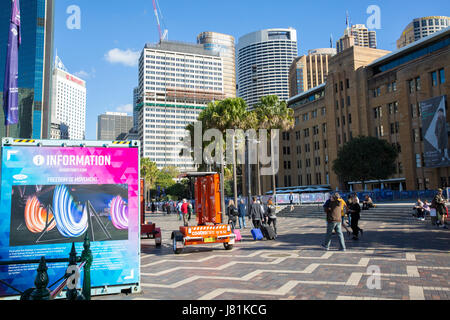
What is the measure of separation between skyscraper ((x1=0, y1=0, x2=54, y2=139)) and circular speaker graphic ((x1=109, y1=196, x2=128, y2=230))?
98.0 metres

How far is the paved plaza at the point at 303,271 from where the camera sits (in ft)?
18.8

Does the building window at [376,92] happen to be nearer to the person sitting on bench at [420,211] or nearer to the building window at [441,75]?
the building window at [441,75]


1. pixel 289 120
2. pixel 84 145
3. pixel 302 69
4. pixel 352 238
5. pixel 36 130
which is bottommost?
pixel 352 238

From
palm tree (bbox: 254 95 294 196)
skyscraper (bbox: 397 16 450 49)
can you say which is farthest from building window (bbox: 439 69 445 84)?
skyscraper (bbox: 397 16 450 49)

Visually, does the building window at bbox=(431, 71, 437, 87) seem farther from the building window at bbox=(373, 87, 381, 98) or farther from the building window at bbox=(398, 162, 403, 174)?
the building window at bbox=(398, 162, 403, 174)

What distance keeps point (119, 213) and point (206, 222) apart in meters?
7.91

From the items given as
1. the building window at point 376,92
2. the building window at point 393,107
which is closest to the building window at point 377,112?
the building window at point 393,107

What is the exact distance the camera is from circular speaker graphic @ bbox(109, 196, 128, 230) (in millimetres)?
5895

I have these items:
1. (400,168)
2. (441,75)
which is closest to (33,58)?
(400,168)

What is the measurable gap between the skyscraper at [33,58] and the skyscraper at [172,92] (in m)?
64.5
